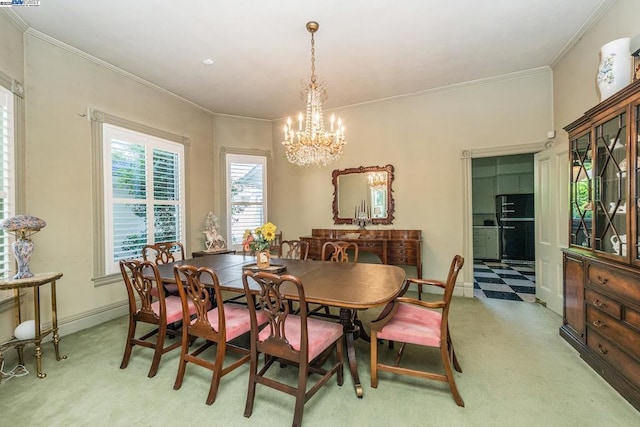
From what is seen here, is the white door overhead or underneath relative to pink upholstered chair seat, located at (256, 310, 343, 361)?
overhead

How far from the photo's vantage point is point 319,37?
116 inches

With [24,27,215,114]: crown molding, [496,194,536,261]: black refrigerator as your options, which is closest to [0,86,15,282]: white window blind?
[24,27,215,114]: crown molding

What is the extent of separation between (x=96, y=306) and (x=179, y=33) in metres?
3.13

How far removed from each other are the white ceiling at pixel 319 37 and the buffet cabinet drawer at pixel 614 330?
8.69 ft

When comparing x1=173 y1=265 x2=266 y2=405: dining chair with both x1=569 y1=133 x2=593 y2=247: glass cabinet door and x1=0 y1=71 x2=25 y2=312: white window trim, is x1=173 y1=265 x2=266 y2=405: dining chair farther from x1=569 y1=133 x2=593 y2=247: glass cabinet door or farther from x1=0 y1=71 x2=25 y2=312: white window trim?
x1=569 y1=133 x2=593 y2=247: glass cabinet door

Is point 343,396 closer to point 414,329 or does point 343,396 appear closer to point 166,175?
point 414,329

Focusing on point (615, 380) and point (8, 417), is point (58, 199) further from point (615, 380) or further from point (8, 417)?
point (615, 380)

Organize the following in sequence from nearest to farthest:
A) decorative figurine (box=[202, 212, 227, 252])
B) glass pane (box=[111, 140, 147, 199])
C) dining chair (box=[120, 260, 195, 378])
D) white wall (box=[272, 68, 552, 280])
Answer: dining chair (box=[120, 260, 195, 378]) → glass pane (box=[111, 140, 147, 199]) → white wall (box=[272, 68, 552, 280]) → decorative figurine (box=[202, 212, 227, 252])

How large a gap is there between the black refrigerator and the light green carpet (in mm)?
4916

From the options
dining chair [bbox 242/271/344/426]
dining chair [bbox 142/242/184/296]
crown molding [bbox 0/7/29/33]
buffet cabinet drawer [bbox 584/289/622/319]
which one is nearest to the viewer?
dining chair [bbox 242/271/344/426]

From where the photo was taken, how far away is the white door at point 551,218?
3.38 metres

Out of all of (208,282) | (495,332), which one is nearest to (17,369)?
(208,282)

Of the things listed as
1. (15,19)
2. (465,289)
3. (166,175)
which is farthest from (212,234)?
(465,289)

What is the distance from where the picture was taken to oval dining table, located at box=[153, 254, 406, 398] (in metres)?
1.81
